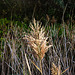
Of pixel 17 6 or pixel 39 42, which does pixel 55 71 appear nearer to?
pixel 39 42

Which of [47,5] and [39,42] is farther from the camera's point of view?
[47,5]

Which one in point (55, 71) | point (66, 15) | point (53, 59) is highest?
point (66, 15)

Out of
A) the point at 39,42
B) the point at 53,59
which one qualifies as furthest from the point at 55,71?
the point at 53,59

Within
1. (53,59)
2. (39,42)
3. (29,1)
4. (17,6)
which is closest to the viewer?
(39,42)

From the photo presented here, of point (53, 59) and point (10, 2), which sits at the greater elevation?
point (10, 2)

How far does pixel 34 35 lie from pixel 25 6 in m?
3.09

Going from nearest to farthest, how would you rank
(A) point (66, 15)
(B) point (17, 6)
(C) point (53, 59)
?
(C) point (53, 59)
(B) point (17, 6)
(A) point (66, 15)

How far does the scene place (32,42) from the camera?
0.65 m

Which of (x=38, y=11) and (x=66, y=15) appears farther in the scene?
(x=66, y=15)

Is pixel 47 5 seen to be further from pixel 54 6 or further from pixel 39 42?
pixel 39 42

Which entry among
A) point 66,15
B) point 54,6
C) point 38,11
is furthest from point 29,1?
point 66,15

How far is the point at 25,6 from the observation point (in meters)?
3.54

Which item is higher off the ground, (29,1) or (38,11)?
(29,1)

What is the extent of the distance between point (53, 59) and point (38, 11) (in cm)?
247
